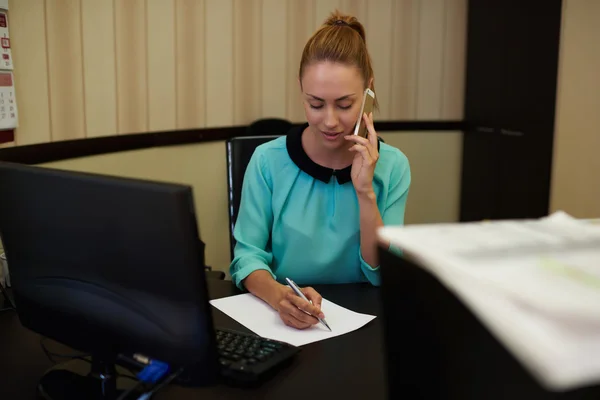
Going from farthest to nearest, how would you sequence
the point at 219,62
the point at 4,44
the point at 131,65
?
the point at 219,62 → the point at 131,65 → the point at 4,44

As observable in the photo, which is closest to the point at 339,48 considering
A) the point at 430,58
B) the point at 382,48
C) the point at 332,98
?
the point at 332,98

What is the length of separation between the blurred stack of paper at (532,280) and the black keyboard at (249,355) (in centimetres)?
50

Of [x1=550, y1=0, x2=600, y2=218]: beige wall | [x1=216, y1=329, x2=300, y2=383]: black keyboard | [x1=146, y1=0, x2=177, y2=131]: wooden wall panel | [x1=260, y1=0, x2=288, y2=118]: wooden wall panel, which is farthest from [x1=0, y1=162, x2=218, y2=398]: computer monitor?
[x1=550, y1=0, x2=600, y2=218]: beige wall

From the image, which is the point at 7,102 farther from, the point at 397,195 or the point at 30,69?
the point at 397,195

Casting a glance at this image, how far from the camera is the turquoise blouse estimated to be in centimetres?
159

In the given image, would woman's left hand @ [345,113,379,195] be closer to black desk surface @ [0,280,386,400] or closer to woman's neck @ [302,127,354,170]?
woman's neck @ [302,127,354,170]

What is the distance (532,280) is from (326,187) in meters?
1.18

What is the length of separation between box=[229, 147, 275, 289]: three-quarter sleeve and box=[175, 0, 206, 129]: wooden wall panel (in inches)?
45.9

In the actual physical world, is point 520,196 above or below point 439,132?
below

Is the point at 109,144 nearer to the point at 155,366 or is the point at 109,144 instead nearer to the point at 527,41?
the point at 155,366

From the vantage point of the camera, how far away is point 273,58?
309 centimetres

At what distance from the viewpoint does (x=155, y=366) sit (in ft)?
2.79

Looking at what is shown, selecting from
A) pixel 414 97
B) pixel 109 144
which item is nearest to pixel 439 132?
pixel 414 97

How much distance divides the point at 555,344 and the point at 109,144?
2183 millimetres
